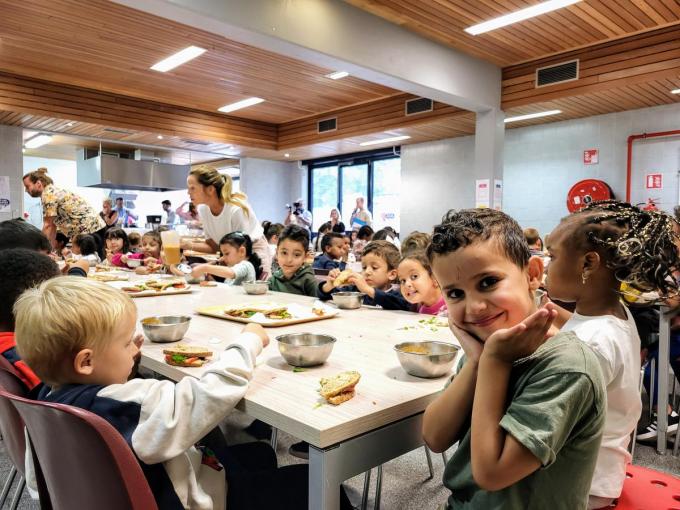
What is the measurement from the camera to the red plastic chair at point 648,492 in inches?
45.9

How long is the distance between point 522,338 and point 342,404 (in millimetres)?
412

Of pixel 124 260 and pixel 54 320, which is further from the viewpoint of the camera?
pixel 124 260

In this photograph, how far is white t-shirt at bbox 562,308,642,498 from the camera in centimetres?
113

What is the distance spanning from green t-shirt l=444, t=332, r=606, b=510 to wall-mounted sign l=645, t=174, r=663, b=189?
25.7ft

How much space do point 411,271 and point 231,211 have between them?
1968mm

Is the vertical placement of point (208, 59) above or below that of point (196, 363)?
above

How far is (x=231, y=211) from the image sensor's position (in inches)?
150

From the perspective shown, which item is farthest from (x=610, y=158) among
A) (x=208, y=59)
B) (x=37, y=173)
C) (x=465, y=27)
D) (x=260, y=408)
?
(x=260, y=408)

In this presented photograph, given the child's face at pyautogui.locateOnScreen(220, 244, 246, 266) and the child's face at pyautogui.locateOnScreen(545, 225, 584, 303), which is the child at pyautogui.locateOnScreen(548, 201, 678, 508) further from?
the child's face at pyautogui.locateOnScreen(220, 244, 246, 266)

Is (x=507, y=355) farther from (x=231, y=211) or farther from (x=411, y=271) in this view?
(x=231, y=211)

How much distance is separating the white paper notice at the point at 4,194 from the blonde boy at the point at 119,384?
8689 millimetres

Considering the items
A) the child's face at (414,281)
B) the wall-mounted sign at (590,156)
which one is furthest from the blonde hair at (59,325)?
the wall-mounted sign at (590,156)

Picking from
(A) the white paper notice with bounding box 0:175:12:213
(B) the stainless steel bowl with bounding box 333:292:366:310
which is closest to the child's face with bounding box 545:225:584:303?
(B) the stainless steel bowl with bounding box 333:292:366:310

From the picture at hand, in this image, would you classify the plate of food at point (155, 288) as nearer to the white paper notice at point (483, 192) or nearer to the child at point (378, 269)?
the child at point (378, 269)
